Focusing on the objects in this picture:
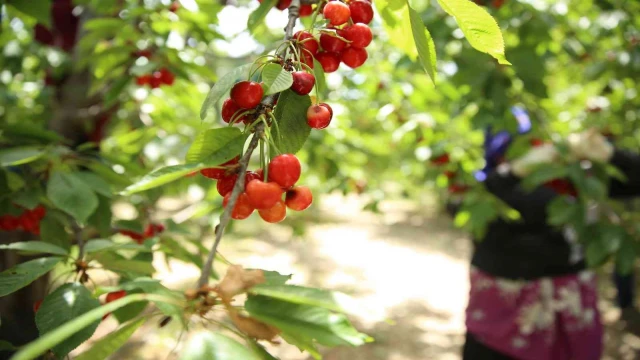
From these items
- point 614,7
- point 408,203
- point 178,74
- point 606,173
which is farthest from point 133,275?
point 408,203

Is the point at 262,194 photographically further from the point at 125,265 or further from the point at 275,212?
the point at 125,265

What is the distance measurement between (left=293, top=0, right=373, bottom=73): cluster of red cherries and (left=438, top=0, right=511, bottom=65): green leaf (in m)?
0.18

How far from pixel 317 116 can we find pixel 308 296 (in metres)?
0.31

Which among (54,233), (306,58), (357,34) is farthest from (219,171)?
(54,233)

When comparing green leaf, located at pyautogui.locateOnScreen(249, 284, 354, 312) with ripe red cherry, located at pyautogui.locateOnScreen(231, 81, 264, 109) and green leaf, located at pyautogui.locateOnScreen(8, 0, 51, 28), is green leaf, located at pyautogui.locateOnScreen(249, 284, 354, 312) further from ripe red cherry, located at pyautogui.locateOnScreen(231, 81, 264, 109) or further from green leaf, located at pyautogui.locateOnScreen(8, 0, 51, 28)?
green leaf, located at pyautogui.locateOnScreen(8, 0, 51, 28)

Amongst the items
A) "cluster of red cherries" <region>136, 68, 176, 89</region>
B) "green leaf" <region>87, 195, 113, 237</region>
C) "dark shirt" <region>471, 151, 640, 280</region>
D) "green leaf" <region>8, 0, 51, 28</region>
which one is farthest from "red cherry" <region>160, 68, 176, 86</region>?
"dark shirt" <region>471, 151, 640, 280</region>

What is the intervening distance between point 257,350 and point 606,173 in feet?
6.34

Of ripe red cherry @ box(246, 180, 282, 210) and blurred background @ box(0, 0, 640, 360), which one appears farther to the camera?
blurred background @ box(0, 0, 640, 360)

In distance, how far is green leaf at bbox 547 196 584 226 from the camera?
1.88 meters

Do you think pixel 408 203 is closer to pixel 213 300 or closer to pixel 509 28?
pixel 509 28

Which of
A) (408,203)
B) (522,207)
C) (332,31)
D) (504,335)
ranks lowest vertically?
(408,203)

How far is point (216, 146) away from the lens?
2.22ft

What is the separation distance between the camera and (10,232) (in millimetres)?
1649

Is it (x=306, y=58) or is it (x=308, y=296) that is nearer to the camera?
(x=308, y=296)
